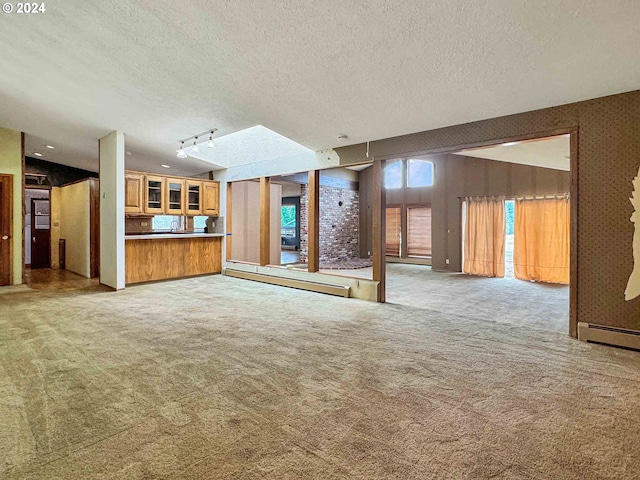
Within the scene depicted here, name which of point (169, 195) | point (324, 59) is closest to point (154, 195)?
point (169, 195)

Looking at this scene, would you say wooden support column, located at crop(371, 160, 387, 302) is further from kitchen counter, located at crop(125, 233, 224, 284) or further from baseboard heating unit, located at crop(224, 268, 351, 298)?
kitchen counter, located at crop(125, 233, 224, 284)

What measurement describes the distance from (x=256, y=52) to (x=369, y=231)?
9.16 meters

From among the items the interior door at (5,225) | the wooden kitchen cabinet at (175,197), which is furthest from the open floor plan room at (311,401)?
the interior door at (5,225)

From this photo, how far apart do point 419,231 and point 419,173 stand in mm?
1795

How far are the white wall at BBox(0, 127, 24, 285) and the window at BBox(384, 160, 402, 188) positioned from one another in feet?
29.9

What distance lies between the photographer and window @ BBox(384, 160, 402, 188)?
1096 cm

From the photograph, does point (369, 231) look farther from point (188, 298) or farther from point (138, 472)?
point (138, 472)

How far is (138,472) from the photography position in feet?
5.02

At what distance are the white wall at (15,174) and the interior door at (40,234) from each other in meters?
2.82

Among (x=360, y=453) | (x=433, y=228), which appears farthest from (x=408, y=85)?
(x=433, y=228)

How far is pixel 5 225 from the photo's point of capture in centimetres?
653

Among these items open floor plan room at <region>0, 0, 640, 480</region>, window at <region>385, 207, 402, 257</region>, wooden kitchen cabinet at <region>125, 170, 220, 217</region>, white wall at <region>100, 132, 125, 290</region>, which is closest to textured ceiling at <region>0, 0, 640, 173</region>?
open floor plan room at <region>0, 0, 640, 480</region>

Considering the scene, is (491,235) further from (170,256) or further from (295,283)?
(170,256)

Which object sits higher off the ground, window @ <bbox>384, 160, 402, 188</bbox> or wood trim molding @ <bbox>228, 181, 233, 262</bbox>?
window @ <bbox>384, 160, 402, 188</bbox>
